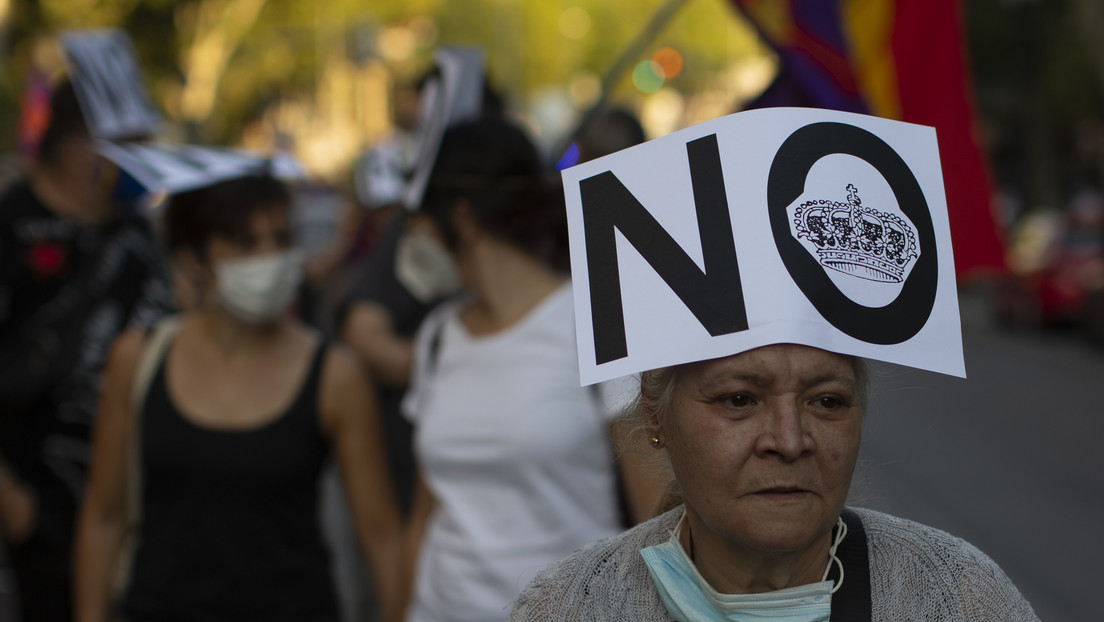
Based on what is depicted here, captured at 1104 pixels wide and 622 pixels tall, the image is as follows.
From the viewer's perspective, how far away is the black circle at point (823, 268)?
5.79 ft

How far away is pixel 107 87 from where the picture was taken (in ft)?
15.3

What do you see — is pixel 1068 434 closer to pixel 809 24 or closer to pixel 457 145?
pixel 809 24

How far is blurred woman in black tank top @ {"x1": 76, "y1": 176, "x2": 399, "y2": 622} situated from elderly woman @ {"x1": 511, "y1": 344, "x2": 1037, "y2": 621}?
1.59 metres

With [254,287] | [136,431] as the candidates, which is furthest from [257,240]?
[136,431]

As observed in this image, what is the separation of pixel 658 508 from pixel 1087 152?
29603 mm

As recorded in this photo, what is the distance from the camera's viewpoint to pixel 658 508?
222 cm

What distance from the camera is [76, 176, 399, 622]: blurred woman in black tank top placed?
3346mm

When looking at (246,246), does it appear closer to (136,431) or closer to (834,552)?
(136,431)

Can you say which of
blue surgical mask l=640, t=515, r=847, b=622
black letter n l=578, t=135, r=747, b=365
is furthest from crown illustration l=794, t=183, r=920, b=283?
blue surgical mask l=640, t=515, r=847, b=622

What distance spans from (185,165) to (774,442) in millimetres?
2491

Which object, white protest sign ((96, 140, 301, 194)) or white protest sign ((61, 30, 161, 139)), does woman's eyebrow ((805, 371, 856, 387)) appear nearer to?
white protest sign ((96, 140, 301, 194))

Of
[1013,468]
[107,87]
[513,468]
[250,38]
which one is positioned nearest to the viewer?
[513,468]

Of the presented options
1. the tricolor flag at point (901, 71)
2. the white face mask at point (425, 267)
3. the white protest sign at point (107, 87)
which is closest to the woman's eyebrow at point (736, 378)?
the white face mask at point (425, 267)

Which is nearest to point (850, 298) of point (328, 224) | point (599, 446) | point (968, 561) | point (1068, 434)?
point (968, 561)
